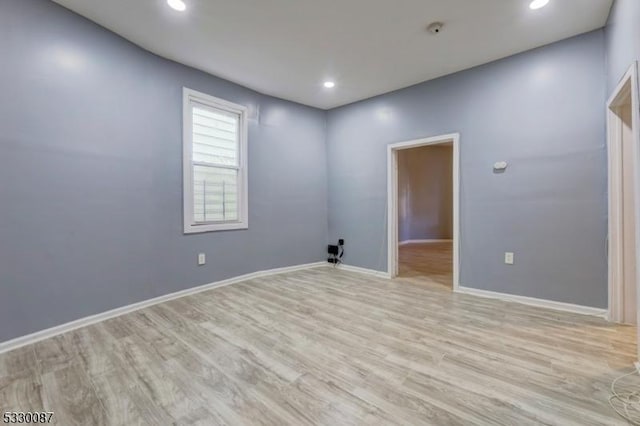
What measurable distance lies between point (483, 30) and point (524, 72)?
778 millimetres

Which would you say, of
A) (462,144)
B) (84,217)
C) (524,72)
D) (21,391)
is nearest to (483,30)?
(524,72)

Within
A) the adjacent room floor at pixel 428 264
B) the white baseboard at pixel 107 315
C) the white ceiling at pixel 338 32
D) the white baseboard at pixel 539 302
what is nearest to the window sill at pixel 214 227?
the white baseboard at pixel 107 315

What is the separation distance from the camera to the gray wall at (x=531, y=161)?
265 cm

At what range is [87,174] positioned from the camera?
2504 millimetres

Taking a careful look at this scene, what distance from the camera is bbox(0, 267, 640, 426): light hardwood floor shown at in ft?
4.70

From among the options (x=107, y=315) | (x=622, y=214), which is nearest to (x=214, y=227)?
(x=107, y=315)

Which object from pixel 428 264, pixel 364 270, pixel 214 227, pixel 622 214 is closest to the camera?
pixel 622 214

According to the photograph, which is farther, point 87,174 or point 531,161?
point 531,161

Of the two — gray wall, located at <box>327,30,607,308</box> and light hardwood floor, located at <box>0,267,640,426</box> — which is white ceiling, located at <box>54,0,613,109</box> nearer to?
gray wall, located at <box>327,30,607,308</box>

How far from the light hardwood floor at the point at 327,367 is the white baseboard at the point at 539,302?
0.41 feet

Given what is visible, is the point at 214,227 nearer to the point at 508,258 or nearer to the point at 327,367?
the point at 327,367

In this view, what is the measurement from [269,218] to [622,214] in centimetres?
A: 385

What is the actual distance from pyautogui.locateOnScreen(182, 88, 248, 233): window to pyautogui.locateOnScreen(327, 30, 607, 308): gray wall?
233 centimetres

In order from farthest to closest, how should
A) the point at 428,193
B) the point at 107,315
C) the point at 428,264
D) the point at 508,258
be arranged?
the point at 428,193 < the point at 428,264 < the point at 508,258 < the point at 107,315
